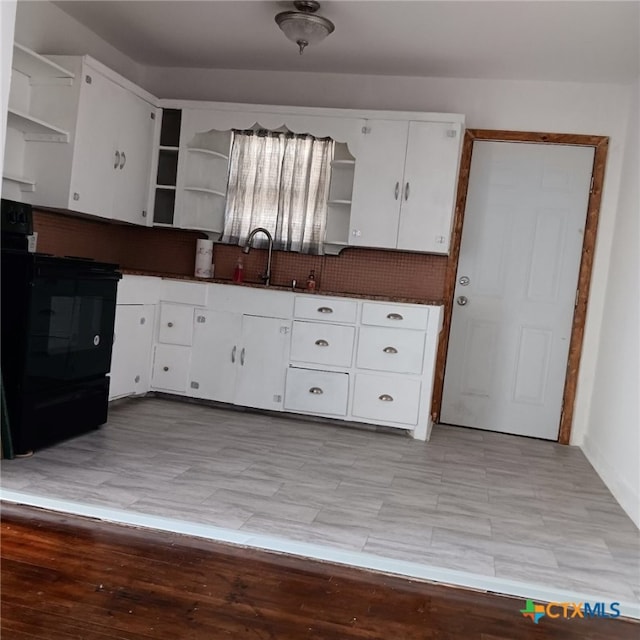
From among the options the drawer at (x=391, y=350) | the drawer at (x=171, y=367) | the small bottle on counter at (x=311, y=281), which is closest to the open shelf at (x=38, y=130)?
the drawer at (x=171, y=367)

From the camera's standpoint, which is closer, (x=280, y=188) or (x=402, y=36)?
(x=402, y=36)

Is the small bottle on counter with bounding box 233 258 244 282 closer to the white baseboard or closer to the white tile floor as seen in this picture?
the white tile floor

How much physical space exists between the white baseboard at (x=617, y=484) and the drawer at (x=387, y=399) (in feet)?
Result: 3.50

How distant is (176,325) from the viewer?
437 cm

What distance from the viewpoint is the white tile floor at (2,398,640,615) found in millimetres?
2270

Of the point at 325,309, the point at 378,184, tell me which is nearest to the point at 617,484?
the point at 325,309

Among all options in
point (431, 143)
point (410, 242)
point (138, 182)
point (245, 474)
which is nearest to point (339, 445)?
point (245, 474)

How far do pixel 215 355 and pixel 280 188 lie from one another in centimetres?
126

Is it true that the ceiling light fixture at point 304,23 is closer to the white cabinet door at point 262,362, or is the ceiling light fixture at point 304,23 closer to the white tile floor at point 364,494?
the white cabinet door at point 262,362

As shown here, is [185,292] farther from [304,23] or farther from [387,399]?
[304,23]

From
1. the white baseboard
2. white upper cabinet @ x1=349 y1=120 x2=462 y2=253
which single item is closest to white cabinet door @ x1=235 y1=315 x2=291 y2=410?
white upper cabinet @ x1=349 y1=120 x2=462 y2=253

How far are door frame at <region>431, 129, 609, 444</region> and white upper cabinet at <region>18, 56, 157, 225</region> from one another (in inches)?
87.7

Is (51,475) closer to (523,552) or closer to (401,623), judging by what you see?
(401,623)

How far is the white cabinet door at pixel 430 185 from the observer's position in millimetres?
4203
